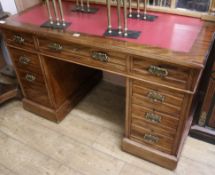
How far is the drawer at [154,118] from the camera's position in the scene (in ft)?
4.12

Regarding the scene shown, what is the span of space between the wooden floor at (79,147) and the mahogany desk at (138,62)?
0.12 m

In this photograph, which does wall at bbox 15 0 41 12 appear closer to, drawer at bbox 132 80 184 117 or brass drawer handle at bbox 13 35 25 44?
brass drawer handle at bbox 13 35 25 44

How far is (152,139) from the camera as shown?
140cm

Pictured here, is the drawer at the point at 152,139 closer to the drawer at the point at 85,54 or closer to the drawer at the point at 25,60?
the drawer at the point at 85,54

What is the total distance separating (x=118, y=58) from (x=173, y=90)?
32 centimetres

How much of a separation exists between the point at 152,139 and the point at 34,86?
933 mm

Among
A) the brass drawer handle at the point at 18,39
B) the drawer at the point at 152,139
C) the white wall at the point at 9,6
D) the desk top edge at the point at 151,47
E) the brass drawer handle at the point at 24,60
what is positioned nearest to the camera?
the desk top edge at the point at 151,47

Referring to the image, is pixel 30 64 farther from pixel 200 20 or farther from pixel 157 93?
pixel 200 20

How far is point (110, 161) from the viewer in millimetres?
1529

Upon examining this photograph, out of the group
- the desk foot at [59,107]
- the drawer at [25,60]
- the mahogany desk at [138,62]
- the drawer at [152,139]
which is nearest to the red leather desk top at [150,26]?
the mahogany desk at [138,62]

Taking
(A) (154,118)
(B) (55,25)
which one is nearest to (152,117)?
(A) (154,118)

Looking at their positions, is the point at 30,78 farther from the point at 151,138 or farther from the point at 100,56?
the point at 151,138

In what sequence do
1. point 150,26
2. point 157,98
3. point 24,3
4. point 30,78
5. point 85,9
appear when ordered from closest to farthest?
point 157,98 → point 150,26 → point 85,9 → point 30,78 → point 24,3

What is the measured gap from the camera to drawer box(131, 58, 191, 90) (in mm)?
1061
